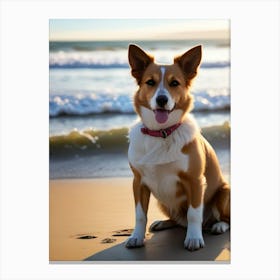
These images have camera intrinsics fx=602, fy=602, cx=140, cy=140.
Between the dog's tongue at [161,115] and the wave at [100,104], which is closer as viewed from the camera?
the dog's tongue at [161,115]

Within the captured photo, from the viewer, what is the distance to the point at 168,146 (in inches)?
130

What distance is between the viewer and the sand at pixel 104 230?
11.1 ft

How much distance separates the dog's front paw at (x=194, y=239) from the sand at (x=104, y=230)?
3 cm

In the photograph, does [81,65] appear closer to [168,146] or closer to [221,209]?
[168,146]

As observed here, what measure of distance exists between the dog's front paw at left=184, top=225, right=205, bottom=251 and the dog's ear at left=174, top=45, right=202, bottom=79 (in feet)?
2.77

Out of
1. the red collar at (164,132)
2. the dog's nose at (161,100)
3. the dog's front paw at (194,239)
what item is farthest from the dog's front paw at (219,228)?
the dog's nose at (161,100)

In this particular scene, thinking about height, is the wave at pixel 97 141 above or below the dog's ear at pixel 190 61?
below

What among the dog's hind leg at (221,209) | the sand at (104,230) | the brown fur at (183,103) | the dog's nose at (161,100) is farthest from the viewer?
the dog's hind leg at (221,209)

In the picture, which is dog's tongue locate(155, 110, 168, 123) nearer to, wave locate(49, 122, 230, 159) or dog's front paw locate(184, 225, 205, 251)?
wave locate(49, 122, 230, 159)

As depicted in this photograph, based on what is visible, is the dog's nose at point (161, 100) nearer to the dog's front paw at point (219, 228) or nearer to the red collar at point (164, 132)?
the red collar at point (164, 132)

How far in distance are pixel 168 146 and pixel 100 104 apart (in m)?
0.55

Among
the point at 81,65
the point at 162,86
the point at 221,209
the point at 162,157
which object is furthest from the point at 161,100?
the point at 221,209

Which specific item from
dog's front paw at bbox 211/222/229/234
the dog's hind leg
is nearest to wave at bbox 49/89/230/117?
the dog's hind leg

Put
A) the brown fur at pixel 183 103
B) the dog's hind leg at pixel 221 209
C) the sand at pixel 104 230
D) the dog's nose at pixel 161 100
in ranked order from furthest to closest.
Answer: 1. the dog's hind leg at pixel 221 209
2. the sand at pixel 104 230
3. the brown fur at pixel 183 103
4. the dog's nose at pixel 161 100
